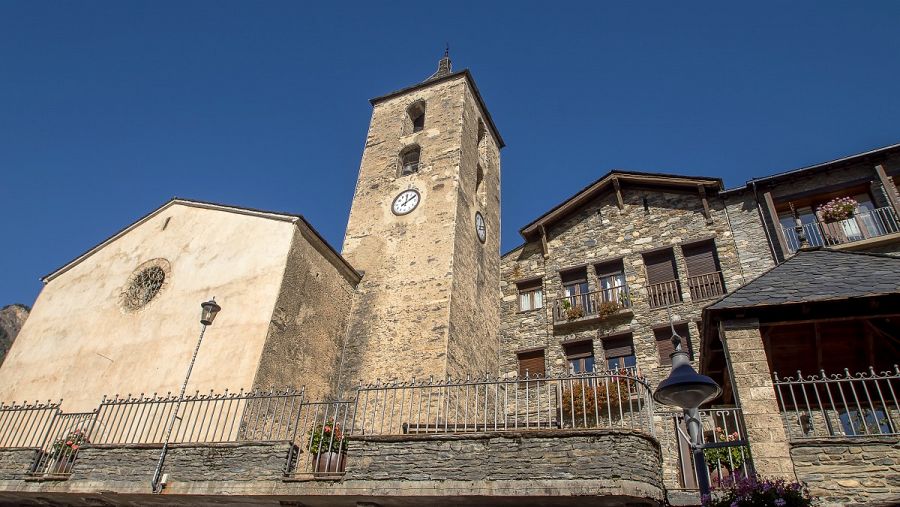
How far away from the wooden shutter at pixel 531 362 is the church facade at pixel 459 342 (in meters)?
0.04

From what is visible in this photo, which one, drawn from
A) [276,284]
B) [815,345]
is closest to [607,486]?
[815,345]

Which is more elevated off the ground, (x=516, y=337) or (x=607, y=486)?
(x=516, y=337)

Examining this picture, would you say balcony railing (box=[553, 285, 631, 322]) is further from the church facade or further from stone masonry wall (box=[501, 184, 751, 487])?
stone masonry wall (box=[501, 184, 751, 487])

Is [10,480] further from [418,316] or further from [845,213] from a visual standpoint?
[845,213]

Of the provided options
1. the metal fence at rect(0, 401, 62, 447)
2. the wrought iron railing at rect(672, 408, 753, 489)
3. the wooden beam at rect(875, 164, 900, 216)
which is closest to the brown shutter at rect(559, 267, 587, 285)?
the wrought iron railing at rect(672, 408, 753, 489)

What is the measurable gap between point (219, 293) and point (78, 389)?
3.78m

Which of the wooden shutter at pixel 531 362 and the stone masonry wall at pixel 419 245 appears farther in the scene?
the wooden shutter at pixel 531 362

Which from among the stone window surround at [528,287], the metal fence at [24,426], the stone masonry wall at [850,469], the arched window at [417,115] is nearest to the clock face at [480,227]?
the stone window surround at [528,287]

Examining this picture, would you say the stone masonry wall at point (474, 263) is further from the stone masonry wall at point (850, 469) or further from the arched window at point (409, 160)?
the stone masonry wall at point (850, 469)

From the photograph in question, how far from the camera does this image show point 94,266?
15.5 metres

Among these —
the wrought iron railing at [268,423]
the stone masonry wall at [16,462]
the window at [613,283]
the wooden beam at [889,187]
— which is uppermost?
the wooden beam at [889,187]

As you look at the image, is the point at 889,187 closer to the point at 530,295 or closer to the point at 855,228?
the point at 855,228

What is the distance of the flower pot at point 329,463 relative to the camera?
8836 millimetres

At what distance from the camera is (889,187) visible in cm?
1396
